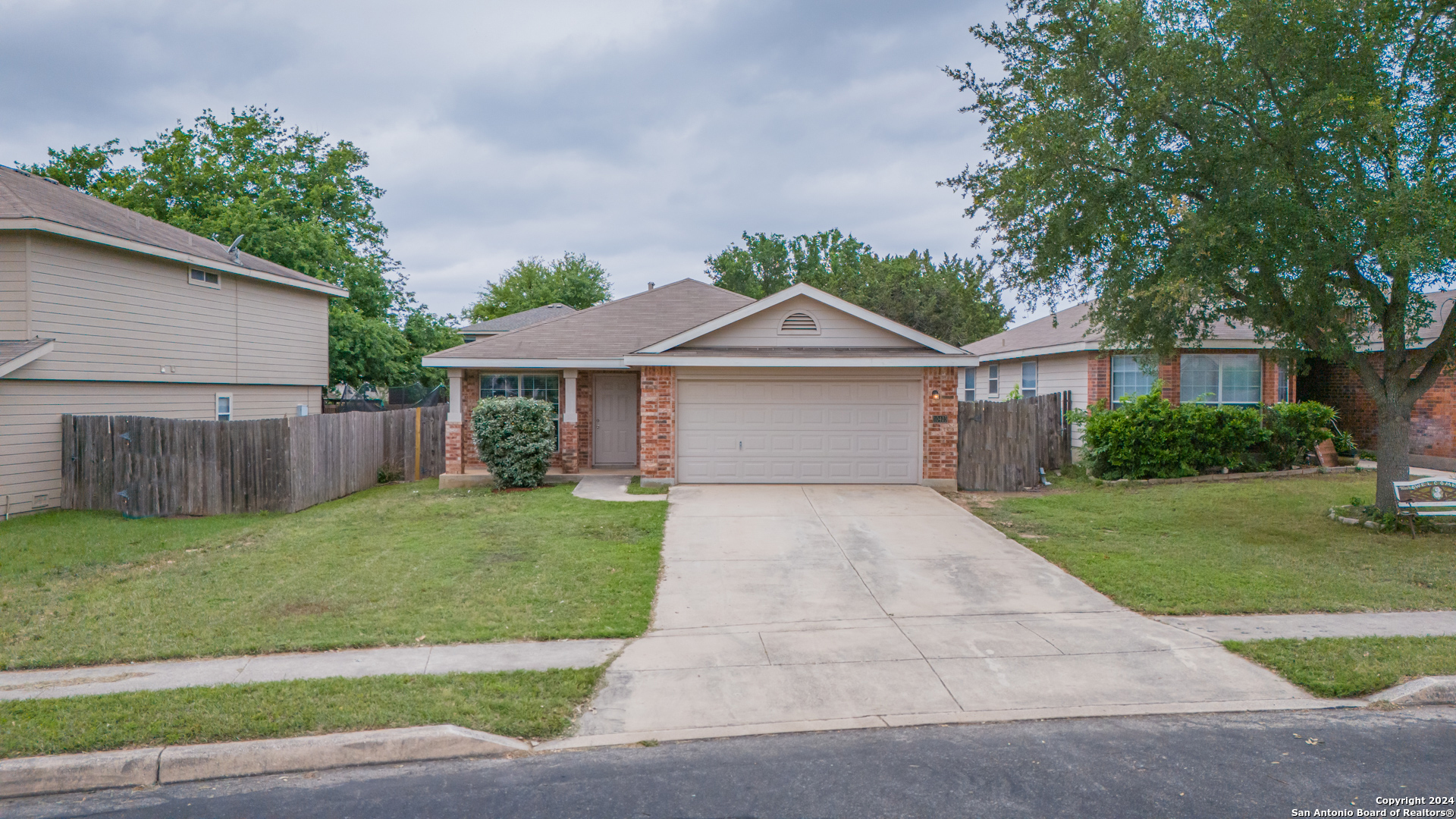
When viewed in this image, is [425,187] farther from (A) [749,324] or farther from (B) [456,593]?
(B) [456,593]

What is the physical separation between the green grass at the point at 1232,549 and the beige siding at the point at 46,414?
50.8 feet

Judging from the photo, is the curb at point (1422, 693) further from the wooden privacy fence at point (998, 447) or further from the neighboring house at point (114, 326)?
the neighboring house at point (114, 326)

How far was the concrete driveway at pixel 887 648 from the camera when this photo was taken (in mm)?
5344

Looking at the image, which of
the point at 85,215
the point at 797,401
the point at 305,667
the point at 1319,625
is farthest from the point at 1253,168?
the point at 85,215

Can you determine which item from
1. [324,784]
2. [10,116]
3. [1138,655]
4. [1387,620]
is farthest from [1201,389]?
[10,116]

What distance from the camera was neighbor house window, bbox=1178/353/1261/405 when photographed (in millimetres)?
17531

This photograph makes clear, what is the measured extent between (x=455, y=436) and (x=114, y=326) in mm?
6248

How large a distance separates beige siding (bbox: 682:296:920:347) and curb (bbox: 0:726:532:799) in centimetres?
1057

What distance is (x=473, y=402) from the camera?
1623cm

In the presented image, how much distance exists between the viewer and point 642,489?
14.3 meters

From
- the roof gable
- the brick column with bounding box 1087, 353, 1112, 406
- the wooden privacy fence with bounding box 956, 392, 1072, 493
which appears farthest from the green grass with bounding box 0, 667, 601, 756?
the brick column with bounding box 1087, 353, 1112, 406

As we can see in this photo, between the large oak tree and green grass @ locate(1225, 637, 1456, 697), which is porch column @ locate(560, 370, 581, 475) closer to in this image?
the large oak tree

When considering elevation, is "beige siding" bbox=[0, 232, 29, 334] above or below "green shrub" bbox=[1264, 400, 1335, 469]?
above

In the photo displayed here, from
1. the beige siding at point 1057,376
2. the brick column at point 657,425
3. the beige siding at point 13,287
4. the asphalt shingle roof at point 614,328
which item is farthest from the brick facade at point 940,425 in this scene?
the beige siding at point 13,287
